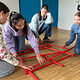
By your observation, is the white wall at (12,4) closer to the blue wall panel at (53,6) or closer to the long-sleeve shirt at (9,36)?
the blue wall panel at (53,6)

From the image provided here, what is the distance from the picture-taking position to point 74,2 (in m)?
3.38

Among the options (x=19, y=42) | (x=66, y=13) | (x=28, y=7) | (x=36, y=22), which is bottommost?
(x=19, y=42)

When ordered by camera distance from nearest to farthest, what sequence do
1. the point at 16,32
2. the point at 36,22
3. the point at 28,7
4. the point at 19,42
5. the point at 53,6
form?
the point at 16,32
the point at 19,42
the point at 36,22
the point at 28,7
the point at 53,6

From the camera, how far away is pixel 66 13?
3744mm

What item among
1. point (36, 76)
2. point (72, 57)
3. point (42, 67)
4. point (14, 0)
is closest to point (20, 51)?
point (42, 67)

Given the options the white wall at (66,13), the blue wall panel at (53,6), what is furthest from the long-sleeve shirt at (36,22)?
the blue wall panel at (53,6)

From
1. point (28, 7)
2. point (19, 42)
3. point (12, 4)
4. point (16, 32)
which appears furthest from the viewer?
point (28, 7)

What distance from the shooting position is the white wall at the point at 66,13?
3487 mm

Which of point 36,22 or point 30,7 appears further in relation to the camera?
point 30,7

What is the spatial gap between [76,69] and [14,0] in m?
2.76

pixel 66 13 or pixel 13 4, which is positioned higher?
pixel 13 4

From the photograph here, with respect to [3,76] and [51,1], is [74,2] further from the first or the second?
[3,76]

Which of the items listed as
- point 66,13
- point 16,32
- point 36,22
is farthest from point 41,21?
point 66,13

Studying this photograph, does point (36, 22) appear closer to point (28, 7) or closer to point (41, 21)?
point (41, 21)
